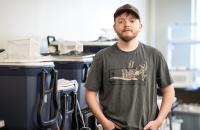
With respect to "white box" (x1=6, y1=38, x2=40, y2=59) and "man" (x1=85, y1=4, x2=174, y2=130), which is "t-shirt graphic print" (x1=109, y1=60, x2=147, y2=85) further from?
"white box" (x1=6, y1=38, x2=40, y2=59)

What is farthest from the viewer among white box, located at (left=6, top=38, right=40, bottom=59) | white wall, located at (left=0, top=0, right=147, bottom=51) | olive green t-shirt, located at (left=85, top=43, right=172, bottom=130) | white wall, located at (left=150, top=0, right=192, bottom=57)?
white wall, located at (left=150, top=0, right=192, bottom=57)

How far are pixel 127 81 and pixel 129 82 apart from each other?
0.01 meters

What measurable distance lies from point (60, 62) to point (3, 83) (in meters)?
0.63

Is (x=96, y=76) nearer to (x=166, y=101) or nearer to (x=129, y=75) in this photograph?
(x=129, y=75)

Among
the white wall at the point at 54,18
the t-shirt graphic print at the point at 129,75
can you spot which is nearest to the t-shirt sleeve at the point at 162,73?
the t-shirt graphic print at the point at 129,75

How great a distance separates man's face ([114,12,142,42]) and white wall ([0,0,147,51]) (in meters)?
1.11

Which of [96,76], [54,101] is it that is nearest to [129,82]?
[96,76]

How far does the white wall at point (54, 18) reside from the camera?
2.89 m

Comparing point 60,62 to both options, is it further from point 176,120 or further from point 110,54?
point 176,120

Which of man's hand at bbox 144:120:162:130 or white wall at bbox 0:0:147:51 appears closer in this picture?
man's hand at bbox 144:120:162:130

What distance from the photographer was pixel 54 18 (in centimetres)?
353

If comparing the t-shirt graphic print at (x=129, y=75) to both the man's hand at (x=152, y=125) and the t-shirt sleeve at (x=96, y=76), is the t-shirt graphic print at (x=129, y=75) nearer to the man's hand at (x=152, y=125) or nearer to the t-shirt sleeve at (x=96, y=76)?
the t-shirt sleeve at (x=96, y=76)

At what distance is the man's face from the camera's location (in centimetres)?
207

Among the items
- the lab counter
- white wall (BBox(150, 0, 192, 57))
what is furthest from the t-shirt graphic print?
white wall (BBox(150, 0, 192, 57))
